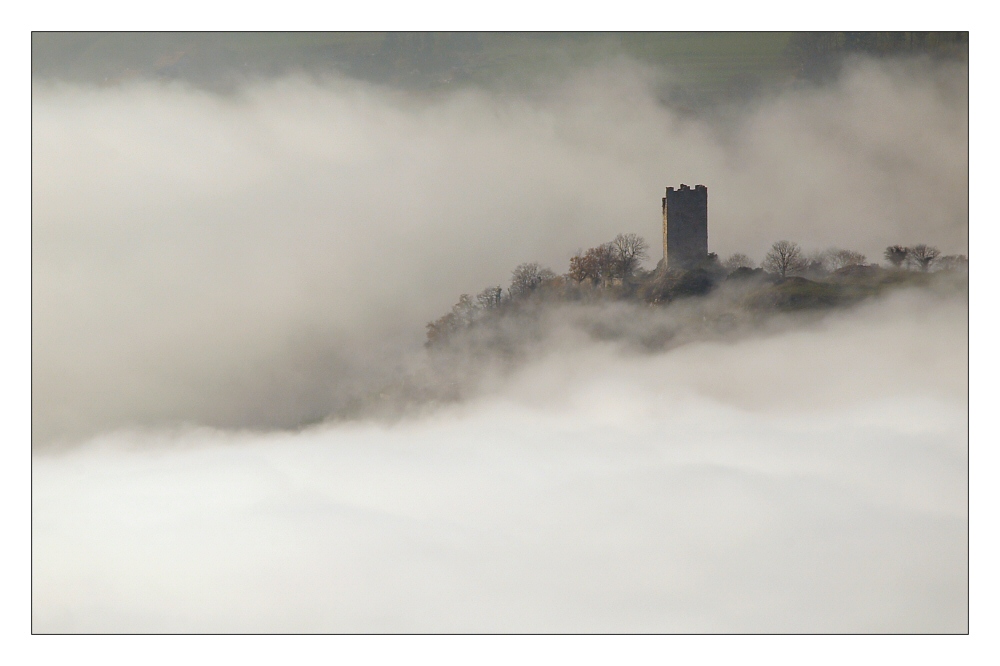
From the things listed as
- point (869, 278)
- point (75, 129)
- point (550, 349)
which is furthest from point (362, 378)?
point (869, 278)

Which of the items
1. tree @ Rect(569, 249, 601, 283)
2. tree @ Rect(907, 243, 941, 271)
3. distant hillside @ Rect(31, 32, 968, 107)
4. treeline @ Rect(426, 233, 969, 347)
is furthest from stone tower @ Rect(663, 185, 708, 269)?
tree @ Rect(907, 243, 941, 271)

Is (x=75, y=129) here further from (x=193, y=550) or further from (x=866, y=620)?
(x=866, y=620)

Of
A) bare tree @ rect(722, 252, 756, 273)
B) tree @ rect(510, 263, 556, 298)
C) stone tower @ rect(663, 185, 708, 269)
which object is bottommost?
tree @ rect(510, 263, 556, 298)

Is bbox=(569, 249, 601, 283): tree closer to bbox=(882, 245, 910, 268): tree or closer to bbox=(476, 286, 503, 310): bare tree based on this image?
bbox=(476, 286, 503, 310): bare tree

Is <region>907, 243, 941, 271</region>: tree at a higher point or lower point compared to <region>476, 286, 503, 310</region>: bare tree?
→ higher

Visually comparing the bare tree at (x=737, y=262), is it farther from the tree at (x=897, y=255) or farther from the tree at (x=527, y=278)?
the tree at (x=527, y=278)

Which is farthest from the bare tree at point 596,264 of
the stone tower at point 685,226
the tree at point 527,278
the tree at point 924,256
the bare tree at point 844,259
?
the tree at point 924,256

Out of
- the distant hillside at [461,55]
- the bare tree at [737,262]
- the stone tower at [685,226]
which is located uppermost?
the distant hillside at [461,55]
